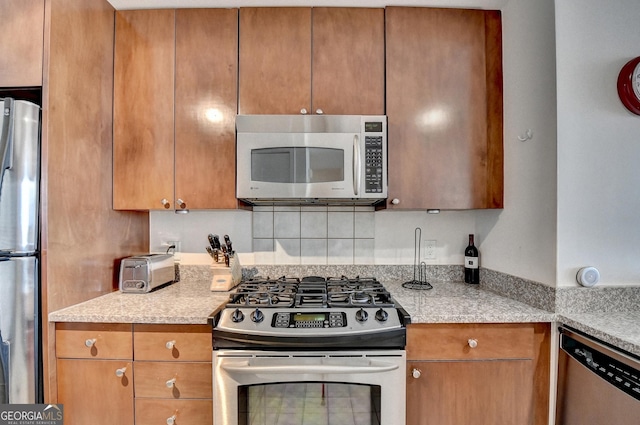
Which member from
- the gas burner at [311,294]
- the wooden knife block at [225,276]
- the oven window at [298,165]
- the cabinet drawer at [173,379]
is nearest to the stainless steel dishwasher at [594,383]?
the gas burner at [311,294]

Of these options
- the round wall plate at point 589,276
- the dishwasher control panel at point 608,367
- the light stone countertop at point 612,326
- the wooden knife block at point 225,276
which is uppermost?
the round wall plate at point 589,276

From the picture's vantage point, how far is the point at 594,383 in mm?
1090

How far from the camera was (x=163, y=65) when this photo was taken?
64.0 inches

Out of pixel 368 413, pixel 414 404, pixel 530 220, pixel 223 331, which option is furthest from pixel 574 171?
pixel 223 331

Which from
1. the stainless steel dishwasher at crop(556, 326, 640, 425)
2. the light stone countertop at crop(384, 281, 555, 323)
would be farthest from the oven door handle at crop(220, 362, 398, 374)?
the stainless steel dishwasher at crop(556, 326, 640, 425)

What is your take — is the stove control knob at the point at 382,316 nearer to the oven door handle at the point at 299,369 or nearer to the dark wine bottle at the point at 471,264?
the oven door handle at the point at 299,369

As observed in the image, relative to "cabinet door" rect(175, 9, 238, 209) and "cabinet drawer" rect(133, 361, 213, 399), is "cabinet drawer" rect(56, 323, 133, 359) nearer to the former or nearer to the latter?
"cabinet drawer" rect(133, 361, 213, 399)

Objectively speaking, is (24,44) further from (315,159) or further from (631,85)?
(631,85)

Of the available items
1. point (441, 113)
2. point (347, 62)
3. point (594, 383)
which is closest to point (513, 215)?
point (441, 113)

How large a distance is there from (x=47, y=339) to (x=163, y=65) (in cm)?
141

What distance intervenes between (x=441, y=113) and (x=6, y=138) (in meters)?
1.99

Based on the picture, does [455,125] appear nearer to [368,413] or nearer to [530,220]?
[530,220]

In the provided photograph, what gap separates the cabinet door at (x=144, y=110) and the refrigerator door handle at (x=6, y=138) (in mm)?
441

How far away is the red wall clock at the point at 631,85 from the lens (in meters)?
1.23
